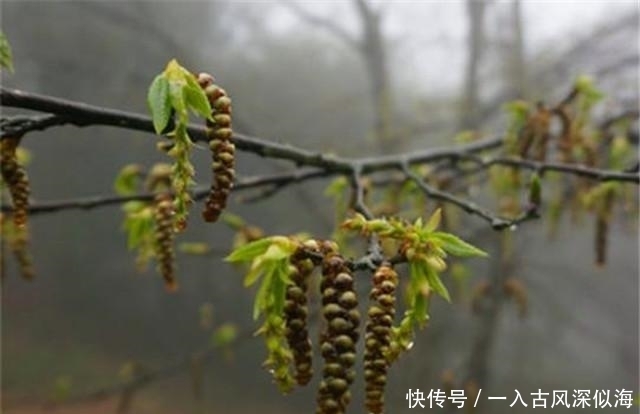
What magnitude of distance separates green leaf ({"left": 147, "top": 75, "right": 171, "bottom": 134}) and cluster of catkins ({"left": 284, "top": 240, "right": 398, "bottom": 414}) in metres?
0.20

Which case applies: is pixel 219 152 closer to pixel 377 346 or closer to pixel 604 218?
pixel 377 346

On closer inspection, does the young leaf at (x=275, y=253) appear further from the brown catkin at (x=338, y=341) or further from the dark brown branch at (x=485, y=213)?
the dark brown branch at (x=485, y=213)

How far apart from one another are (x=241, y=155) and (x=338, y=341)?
9384 mm

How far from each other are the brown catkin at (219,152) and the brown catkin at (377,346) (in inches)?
7.2

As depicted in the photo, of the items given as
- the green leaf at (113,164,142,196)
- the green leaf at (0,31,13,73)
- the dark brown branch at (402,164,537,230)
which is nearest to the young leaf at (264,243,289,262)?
the dark brown branch at (402,164,537,230)

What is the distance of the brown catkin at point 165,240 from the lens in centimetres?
124

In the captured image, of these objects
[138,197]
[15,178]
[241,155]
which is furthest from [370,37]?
[15,178]

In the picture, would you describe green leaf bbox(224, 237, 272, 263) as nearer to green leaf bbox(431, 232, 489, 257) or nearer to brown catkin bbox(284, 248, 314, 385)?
brown catkin bbox(284, 248, 314, 385)

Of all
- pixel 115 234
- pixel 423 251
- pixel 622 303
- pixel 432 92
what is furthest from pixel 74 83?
pixel 622 303

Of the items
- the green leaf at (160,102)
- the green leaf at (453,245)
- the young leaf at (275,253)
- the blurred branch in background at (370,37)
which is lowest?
the young leaf at (275,253)

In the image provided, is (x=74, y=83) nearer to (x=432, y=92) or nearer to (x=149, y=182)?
(x=432, y=92)

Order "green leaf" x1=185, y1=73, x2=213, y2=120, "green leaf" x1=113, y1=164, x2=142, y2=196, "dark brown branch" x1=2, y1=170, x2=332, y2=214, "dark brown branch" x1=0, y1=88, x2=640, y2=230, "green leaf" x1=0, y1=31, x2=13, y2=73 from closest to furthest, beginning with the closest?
"green leaf" x1=185, y1=73, x2=213, y2=120 < "dark brown branch" x1=0, y1=88, x2=640, y2=230 < "green leaf" x1=0, y1=31, x2=13, y2=73 < "dark brown branch" x1=2, y1=170, x2=332, y2=214 < "green leaf" x1=113, y1=164, x2=142, y2=196

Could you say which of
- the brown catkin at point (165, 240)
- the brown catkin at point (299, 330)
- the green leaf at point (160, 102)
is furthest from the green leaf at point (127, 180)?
the brown catkin at point (299, 330)

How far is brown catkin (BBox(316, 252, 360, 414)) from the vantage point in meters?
0.67
